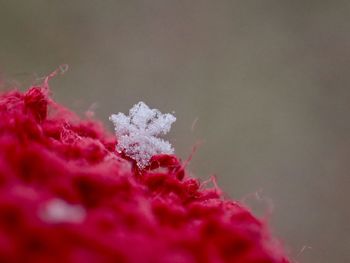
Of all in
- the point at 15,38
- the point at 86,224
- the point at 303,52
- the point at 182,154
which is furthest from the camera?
the point at 303,52

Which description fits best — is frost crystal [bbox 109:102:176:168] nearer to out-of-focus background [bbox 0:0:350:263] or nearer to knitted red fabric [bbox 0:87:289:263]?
knitted red fabric [bbox 0:87:289:263]

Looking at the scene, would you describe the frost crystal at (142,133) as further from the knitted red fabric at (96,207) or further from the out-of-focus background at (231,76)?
the out-of-focus background at (231,76)

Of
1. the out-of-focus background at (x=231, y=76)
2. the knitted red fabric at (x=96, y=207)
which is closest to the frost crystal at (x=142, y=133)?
the knitted red fabric at (x=96, y=207)

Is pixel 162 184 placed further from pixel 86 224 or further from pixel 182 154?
pixel 182 154

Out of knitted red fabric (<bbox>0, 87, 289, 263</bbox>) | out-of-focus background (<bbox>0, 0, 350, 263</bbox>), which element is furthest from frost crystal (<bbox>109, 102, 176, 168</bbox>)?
out-of-focus background (<bbox>0, 0, 350, 263</bbox>)

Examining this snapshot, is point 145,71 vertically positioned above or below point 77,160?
above

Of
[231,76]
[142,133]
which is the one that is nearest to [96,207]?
[142,133]

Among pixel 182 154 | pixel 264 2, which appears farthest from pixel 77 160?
pixel 264 2
